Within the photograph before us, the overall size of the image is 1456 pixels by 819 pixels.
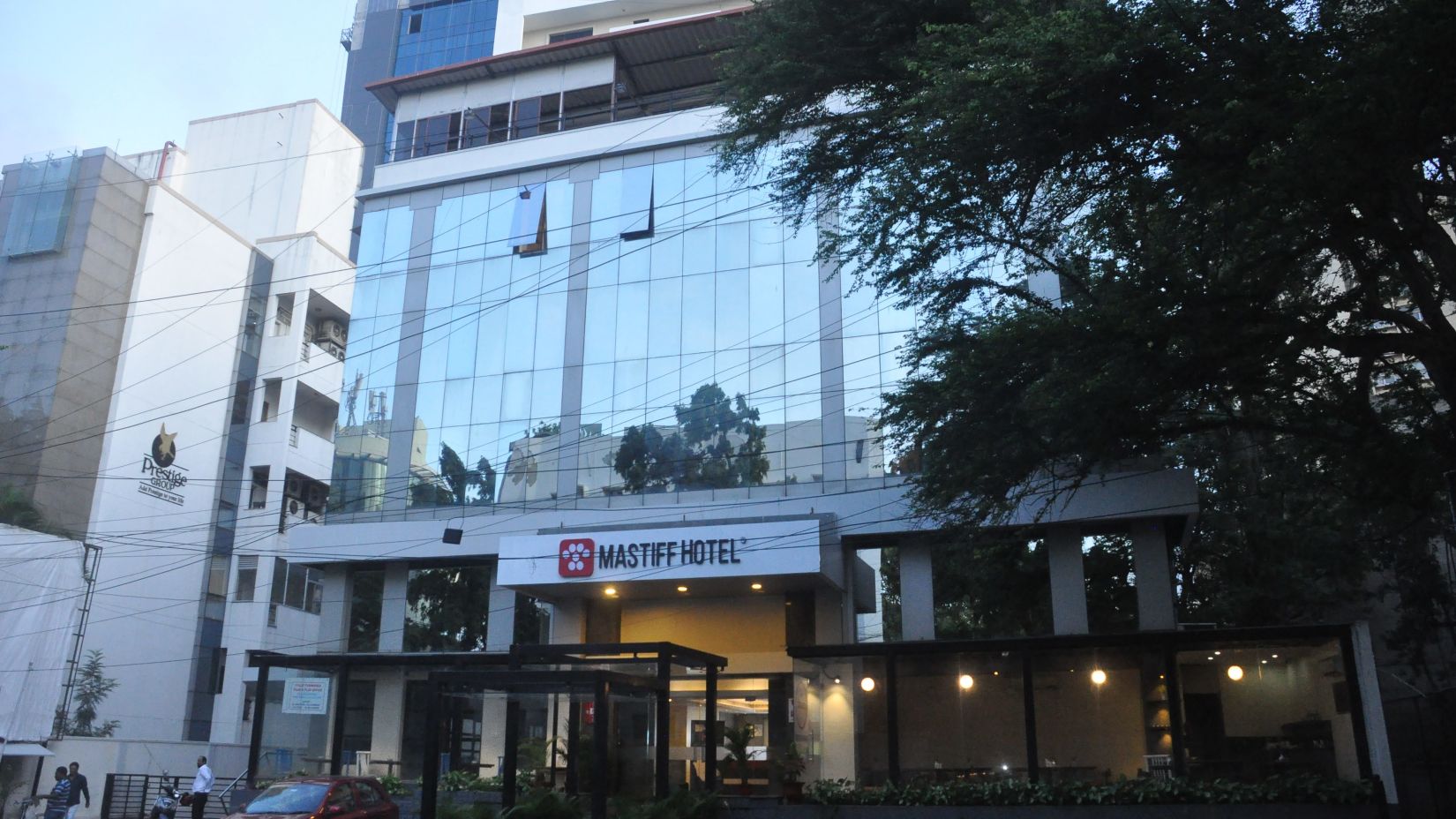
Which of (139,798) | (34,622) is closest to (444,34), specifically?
(34,622)

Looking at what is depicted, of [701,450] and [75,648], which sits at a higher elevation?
[701,450]

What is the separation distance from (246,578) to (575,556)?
26.7 meters

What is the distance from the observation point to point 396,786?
28.3 metres

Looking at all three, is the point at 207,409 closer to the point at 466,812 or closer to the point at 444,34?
the point at 444,34

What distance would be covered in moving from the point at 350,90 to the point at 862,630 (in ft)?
203

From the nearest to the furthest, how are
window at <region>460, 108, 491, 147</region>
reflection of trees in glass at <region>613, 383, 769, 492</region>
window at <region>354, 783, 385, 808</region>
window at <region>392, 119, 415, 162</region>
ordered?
window at <region>354, 783, 385, 808</region> < reflection of trees in glass at <region>613, 383, 769, 492</region> < window at <region>460, 108, 491, 147</region> < window at <region>392, 119, 415, 162</region>

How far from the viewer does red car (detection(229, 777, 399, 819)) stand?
59.6ft

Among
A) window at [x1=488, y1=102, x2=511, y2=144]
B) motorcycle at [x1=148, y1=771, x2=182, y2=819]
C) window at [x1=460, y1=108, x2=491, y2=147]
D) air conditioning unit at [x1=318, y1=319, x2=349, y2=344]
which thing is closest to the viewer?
motorcycle at [x1=148, y1=771, x2=182, y2=819]

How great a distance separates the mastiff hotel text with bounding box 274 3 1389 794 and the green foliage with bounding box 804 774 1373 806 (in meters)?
0.62

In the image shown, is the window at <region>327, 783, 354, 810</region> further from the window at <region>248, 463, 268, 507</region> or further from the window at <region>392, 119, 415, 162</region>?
the window at <region>248, 463, 268, 507</region>

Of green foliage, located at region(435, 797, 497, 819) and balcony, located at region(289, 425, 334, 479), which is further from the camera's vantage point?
balcony, located at region(289, 425, 334, 479)

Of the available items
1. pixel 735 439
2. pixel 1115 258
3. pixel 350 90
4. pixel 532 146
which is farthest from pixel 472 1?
pixel 1115 258

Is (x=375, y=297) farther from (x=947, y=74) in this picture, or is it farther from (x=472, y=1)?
(x=472, y=1)

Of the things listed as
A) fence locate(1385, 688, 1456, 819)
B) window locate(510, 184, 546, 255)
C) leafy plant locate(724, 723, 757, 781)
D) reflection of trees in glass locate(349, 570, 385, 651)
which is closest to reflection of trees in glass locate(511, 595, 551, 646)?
reflection of trees in glass locate(349, 570, 385, 651)
